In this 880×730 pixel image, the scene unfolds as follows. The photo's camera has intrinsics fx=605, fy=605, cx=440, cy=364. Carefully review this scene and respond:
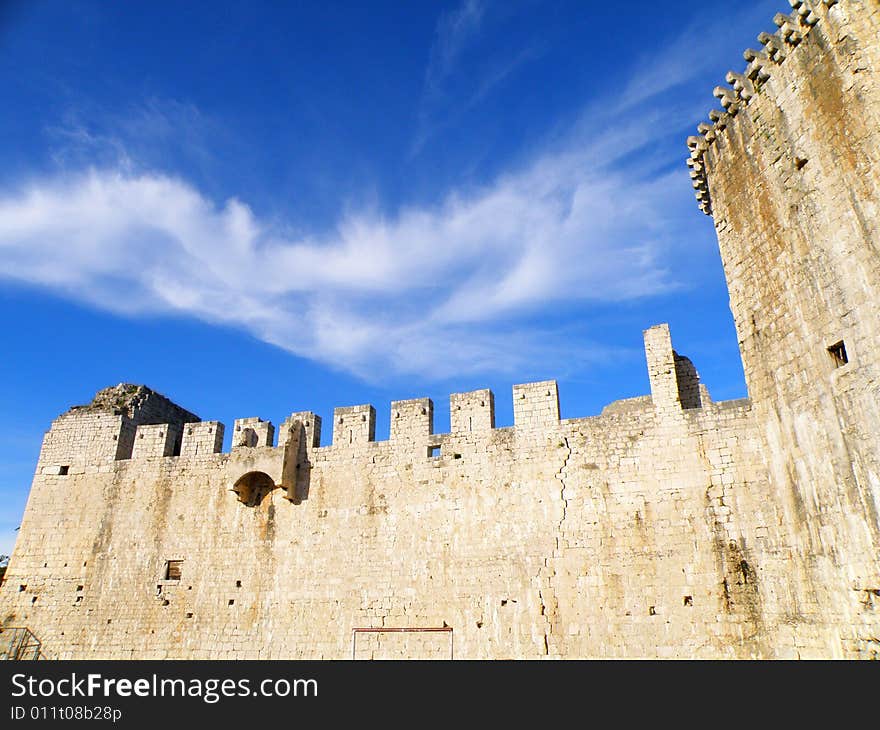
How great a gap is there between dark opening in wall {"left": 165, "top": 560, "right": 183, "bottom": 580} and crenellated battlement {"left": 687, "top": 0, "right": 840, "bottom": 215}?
1269 centimetres

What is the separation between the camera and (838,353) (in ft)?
25.2

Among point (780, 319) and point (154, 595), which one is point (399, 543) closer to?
point (154, 595)

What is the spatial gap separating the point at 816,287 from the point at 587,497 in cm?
490

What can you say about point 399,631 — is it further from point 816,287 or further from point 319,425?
point 816,287

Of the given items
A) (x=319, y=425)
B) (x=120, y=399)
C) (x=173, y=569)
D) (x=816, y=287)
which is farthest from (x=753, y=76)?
(x=120, y=399)

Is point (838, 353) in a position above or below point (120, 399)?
below

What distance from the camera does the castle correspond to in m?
7.66

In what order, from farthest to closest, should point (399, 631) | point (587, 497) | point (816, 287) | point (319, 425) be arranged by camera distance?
point (319, 425)
point (399, 631)
point (587, 497)
point (816, 287)

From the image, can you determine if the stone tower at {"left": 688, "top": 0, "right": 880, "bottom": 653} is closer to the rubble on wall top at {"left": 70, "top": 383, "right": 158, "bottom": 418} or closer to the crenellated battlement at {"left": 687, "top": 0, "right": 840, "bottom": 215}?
the crenellated battlement at {"left": 687, "top": 0, "right": 840, "bottom": 215}

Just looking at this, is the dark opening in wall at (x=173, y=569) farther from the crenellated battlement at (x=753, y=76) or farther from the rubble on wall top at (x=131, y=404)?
the crenellated battlement at (x=753, y=76)

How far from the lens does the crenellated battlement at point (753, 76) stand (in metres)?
8.30

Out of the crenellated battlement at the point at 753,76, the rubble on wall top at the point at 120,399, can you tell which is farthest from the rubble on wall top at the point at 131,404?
the crenellated battlement at the point at 753,76
